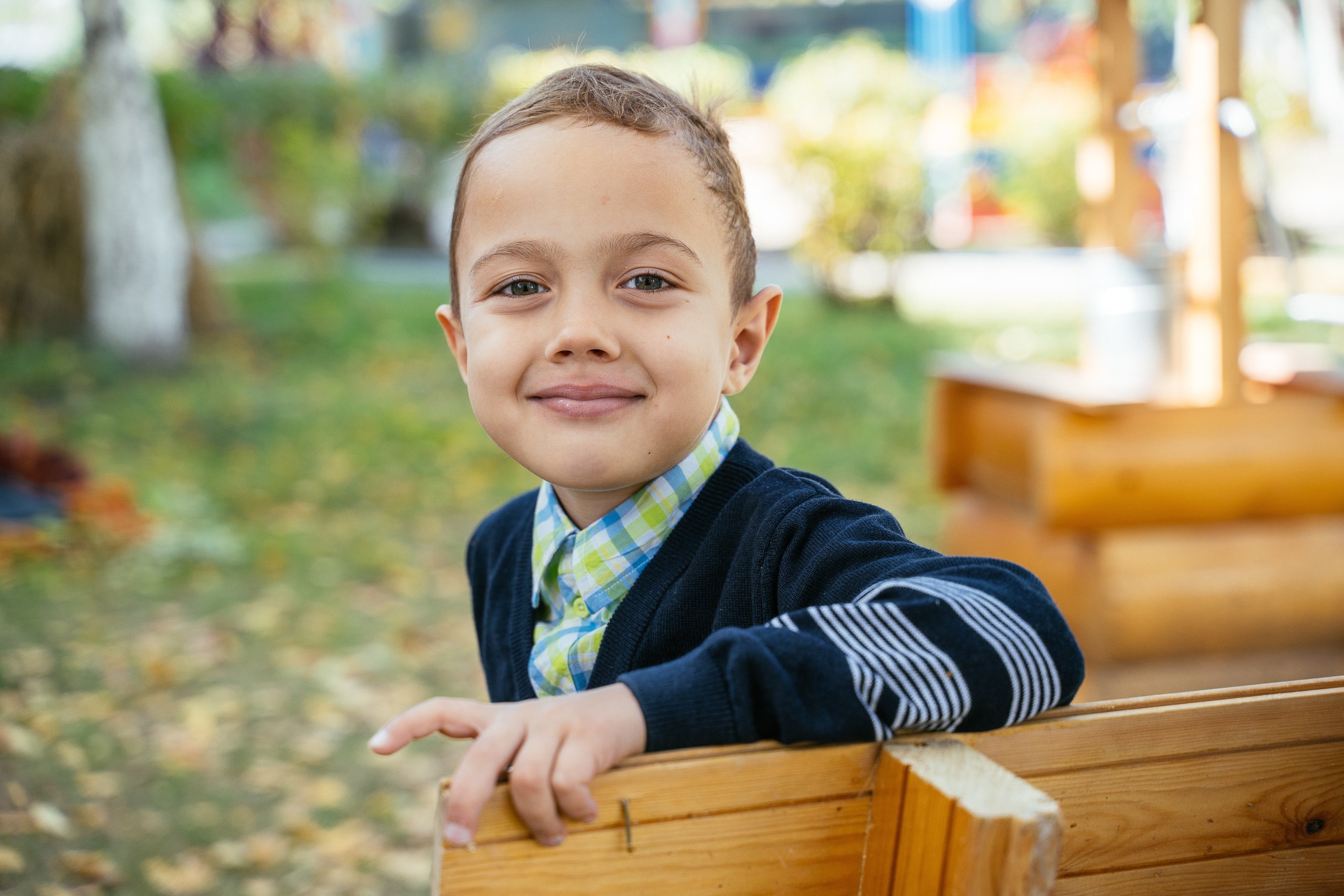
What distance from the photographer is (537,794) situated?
3.08 ft

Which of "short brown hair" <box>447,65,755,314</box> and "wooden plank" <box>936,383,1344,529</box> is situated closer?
"short brown hair" <box>447,65,755,314</box>

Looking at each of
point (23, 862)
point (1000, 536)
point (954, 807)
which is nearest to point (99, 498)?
point (23, 862)

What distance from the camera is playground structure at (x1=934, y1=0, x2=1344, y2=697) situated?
4043 mm

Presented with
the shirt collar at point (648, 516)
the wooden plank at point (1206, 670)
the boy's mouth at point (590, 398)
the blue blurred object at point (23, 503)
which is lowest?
the wooden plank at point (1206, 670)

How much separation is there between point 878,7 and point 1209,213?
731 inches

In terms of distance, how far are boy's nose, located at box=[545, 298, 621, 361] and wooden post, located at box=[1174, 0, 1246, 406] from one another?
340 cm

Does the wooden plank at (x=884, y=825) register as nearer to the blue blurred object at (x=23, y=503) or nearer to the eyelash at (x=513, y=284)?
the eyelash at (x=513, y=284)

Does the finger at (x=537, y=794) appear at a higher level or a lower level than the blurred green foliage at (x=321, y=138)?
lower

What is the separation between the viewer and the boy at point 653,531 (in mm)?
1044

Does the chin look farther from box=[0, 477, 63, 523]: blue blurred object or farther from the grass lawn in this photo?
box=[0, 477, 63, 523]: blue blurred object

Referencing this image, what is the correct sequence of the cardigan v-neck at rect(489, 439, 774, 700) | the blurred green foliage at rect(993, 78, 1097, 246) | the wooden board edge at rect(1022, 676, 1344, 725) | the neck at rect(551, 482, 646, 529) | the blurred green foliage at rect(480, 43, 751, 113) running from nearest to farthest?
the wooden board edge at rect(1022, 676, 1344, 725) → the cardigan v-neck at rect(489, 439, 774, 700) → the neck at rect(551, 482, 646, 529) → the blurred green foliage at rect(480, 43, 751, 113) → the blurred green foliage at rect(993, 78, 1097, 246)

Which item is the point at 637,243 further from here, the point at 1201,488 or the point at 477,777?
the point at 1201,488

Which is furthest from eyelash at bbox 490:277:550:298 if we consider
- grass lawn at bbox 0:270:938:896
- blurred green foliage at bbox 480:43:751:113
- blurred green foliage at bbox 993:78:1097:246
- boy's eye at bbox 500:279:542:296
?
blurred green foliage at bbox 993:78:1097:246

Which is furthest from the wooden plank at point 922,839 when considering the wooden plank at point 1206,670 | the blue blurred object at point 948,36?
the blue blurred object at point 948,36
